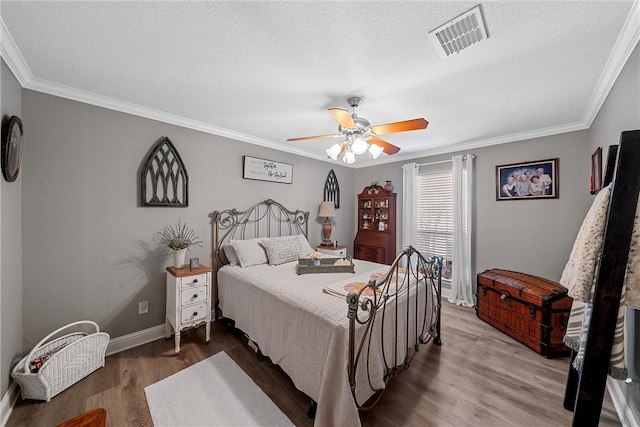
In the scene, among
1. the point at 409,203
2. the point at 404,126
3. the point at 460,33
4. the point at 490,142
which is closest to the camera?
the point at 460,33

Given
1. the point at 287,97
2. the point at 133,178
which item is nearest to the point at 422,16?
the point at 287,97

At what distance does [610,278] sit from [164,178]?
350 centimetres

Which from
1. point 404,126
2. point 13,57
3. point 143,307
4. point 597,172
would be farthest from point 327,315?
point 597,172

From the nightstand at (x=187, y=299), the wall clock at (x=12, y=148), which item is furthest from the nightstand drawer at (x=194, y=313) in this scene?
the wall clock at (x=12, y=148)

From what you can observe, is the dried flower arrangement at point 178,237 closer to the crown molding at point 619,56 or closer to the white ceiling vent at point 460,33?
the white ceiling vent at point 460,33

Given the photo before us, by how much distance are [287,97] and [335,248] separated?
2.67 meters

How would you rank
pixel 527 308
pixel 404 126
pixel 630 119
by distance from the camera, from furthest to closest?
pixel 527 308, pixel 404 126, pixel 630 119

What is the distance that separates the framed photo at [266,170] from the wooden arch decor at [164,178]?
32.9 inches

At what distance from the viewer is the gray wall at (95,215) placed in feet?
6.64

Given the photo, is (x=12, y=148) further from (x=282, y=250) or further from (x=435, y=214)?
(x=435, y=214)

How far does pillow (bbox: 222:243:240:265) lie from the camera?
9.78ft

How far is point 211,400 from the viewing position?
70.6 inches

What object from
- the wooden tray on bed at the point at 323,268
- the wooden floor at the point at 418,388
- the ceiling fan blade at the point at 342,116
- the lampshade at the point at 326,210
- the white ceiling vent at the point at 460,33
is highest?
the white ceiling vent at the point at 460,33

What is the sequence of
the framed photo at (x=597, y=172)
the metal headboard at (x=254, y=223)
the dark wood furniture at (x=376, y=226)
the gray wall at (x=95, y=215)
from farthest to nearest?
the dark wood furniture at (x=376, y=226) → the metal headboard at (x=254, y=223) → the framed photo at (x=597, y=172) → the gray wall at (x=95, y=215)
